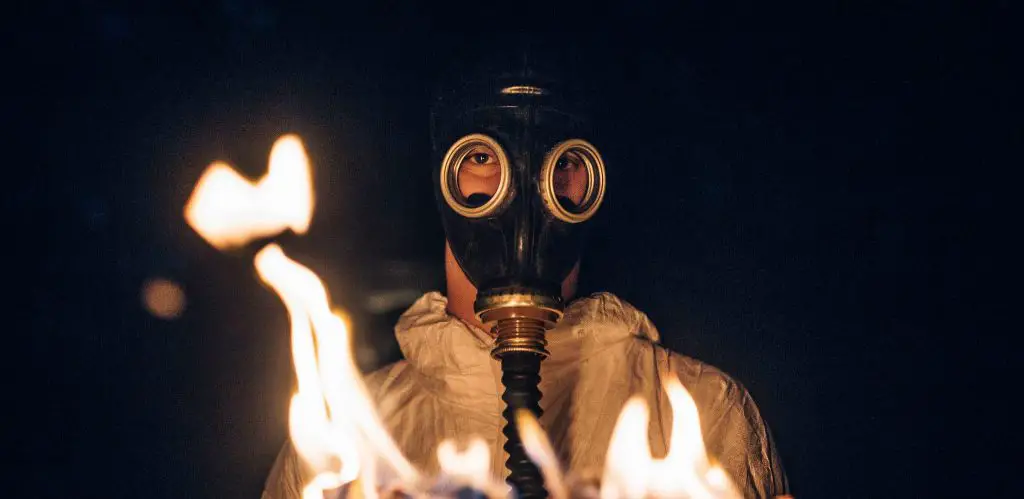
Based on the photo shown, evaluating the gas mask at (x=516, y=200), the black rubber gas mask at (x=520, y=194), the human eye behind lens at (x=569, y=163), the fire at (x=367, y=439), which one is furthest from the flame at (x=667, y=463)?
the human eye behind lens at (x=569, y=163)

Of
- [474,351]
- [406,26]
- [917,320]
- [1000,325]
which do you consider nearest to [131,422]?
[474,351]

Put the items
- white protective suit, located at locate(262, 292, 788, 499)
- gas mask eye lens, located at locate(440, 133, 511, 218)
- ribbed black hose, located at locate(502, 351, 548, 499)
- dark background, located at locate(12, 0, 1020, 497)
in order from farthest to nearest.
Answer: dark background, located at locate(12, 0, 1020, 497)
white protective suit, located at locate(262, 292, 788, 499)
gas mask eye lens, located at locate(440, 133, 511, 218)
ribbed black hose, located at locate(502, 351, 548, 499)

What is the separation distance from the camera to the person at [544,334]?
1.81 m

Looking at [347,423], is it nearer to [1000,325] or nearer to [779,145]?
[779,145]

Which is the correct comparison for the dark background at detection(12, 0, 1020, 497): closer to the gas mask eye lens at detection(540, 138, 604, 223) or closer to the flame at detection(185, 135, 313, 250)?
the flame at detection(185, 135, 313, 250)

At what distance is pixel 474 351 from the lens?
2049 millimetres

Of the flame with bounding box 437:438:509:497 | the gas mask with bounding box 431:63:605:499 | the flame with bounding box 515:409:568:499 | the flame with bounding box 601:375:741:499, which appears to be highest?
the gas mask with bounding box 431:63:605:499

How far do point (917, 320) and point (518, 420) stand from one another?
115 cm

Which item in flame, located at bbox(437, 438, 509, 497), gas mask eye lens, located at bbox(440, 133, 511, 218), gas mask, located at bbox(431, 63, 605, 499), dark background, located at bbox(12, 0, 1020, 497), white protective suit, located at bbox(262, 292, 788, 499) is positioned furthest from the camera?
dark background, located at bbox(12, 0, 1020, 497)

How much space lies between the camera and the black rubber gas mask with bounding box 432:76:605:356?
1791 mm

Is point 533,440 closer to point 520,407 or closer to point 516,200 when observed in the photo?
point 520,407

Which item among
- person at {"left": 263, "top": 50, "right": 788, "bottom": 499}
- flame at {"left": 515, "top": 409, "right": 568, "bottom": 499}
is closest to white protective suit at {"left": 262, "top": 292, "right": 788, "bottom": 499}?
person at {"left": 263, "top": 50, "right": 788, "bottom": 499}

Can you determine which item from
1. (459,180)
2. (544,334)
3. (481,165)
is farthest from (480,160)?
(544,334)

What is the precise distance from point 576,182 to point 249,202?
73 centimetres
